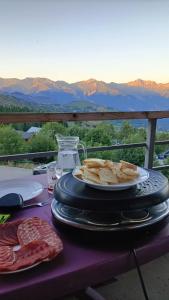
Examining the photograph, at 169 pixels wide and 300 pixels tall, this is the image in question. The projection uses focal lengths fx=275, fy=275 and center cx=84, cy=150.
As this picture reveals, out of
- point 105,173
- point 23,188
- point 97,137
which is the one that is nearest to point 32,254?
point 105,173

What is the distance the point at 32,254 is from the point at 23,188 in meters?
0.48

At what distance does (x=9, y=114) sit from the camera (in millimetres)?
1867

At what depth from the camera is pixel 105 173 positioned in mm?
840

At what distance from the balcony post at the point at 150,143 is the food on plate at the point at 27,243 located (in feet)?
6.55

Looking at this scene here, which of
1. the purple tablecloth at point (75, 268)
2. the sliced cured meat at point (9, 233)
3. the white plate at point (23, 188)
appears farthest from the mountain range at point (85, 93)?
the purple tablecloth at point (75, 268)

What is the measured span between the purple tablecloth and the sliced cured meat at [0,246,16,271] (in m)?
0.02

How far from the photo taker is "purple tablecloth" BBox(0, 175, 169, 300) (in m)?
0.56

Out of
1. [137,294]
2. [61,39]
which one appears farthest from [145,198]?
[61,39]

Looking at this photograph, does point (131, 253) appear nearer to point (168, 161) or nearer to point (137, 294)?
point (137, 294)

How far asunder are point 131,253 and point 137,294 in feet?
3.54

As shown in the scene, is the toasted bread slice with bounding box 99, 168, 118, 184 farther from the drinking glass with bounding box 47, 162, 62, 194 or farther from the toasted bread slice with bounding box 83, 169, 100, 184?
the drinking glass with bounding box 47, 162, 62, 194

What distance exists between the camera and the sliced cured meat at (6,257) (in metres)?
0.60

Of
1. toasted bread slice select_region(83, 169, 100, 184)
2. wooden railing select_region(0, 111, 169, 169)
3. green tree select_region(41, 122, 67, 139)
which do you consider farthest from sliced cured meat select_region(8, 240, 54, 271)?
green tree select_region(41, 122, 67, 139)

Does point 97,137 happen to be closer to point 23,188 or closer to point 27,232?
point 23,188
